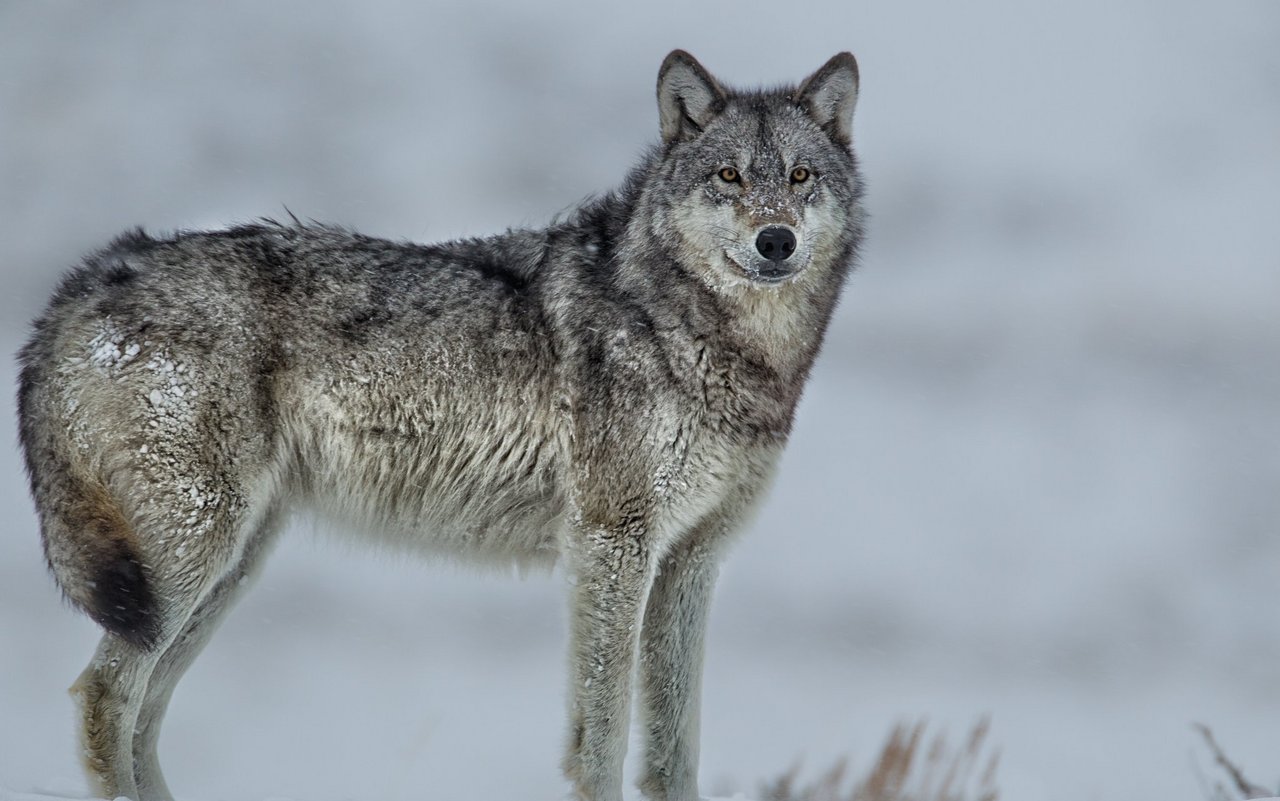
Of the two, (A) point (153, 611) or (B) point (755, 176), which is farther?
(B) point (755, 176)

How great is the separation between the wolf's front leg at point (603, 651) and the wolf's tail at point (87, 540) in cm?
163

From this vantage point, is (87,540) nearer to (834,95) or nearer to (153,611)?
(153,611)

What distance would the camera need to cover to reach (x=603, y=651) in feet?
16.0

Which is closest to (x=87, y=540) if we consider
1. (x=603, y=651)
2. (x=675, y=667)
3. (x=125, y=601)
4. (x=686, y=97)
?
(x=125, y=601)

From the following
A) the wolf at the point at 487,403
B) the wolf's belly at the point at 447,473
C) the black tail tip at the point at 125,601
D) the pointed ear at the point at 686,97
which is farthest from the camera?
the pointed ear at the point at 686,97

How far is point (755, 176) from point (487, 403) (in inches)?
57.8

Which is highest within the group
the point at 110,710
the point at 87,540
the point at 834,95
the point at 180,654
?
the point at 834,95

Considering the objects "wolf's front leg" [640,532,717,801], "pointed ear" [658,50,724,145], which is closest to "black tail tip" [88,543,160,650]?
"wolf's front leg" [640,532,717,801]

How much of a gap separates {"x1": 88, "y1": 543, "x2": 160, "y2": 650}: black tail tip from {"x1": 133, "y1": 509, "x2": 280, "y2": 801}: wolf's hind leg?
0.34 meters

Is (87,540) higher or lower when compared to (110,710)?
higher

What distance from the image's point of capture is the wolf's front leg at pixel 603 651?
15.9ft

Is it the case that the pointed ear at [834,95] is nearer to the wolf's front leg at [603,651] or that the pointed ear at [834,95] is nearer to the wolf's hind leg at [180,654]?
the wolf's front leg at [603,651]

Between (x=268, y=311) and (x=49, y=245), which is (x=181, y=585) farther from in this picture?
(x=49, y=245)

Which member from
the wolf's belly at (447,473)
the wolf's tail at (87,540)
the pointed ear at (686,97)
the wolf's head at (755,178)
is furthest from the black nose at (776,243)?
the wolf's tail at (87,540)
